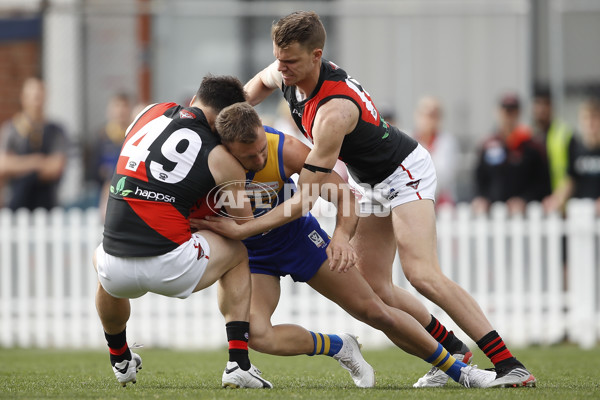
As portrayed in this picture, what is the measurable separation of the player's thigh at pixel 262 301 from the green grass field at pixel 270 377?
39 cm

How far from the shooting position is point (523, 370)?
18.0 ft

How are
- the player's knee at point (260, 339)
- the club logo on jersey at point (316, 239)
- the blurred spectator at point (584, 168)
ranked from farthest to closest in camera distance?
the blurred spectator at point (584, 168), the club logo on jersey at point (316, 239), the player's knee at point (260, 339)

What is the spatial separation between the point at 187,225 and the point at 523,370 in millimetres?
2158

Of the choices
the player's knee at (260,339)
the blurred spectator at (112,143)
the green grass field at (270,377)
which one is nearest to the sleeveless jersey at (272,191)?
the player's knee at (260,339)

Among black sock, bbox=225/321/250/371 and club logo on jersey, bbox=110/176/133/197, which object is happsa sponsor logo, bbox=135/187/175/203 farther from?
black sock, bbox=225/321/250/371

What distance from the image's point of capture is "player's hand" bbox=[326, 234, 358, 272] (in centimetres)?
521

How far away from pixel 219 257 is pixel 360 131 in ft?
3.73

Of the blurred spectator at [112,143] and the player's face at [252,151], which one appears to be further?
the blurred spectator at [112,143]

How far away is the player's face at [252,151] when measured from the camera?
513cm

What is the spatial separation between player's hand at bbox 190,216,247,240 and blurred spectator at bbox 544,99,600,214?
540 centimetres

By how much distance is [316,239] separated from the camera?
18.6ft

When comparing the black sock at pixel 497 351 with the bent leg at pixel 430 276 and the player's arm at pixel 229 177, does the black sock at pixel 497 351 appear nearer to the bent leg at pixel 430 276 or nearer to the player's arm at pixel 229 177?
the bent leg at pixel 430 276

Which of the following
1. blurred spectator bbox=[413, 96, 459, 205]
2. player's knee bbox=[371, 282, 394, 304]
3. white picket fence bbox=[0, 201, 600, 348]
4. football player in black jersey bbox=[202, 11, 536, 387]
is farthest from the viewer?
blurred spectator bbox=[413, 96, 459, 205]

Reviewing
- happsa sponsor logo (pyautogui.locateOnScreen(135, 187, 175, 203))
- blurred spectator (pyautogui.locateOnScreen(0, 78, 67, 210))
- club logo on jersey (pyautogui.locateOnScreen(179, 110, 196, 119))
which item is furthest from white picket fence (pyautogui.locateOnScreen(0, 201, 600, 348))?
happsa sponsor logo (pyautogui.locateOnScreen(135, 187, 175, 203))
